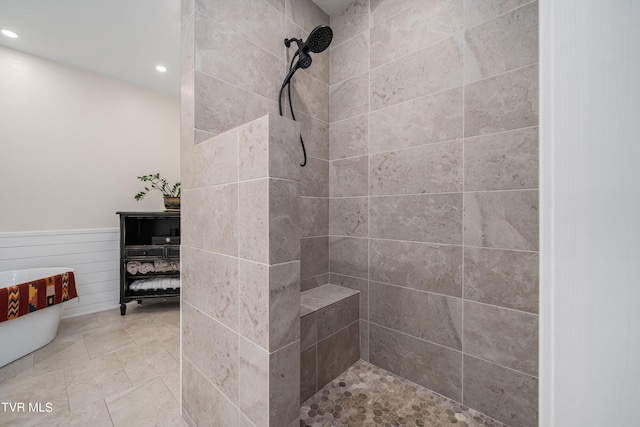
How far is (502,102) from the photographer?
1.21 meters

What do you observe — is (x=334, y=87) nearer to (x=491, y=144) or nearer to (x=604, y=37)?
(x=491, y=144)

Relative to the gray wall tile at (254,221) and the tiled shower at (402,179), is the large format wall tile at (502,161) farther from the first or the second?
the gray wall tile at (254,221)

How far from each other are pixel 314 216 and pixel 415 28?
1.34m

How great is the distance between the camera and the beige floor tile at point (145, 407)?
1262 mm

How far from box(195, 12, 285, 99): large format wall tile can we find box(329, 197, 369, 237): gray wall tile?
0.87 meters

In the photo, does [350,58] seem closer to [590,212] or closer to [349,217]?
[349,217]

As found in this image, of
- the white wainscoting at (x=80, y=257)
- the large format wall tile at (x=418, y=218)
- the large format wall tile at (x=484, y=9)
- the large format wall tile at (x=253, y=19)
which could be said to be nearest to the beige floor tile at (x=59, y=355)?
the white wainscoting at (x=80, y=257)

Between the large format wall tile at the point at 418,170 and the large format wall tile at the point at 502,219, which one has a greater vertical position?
the large format wall tile at the point at 418,170

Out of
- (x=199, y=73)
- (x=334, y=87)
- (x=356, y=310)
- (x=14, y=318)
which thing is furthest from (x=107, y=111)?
(x=356, y=310)

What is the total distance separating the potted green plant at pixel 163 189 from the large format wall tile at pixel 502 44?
2.92 metres

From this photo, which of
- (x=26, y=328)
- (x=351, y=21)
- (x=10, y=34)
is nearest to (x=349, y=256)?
(x=351, y=21)

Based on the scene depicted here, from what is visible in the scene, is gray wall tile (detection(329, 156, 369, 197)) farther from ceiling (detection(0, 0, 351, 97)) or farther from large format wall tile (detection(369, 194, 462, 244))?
ceiling (detection(0, 0, 351, 97))

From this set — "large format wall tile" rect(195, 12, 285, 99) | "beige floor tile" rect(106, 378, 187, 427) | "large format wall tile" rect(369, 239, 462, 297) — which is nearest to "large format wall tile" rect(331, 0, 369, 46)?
"large format wall tile" rect(195, 12, 285, 99)

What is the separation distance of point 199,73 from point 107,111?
2373 millimetres
